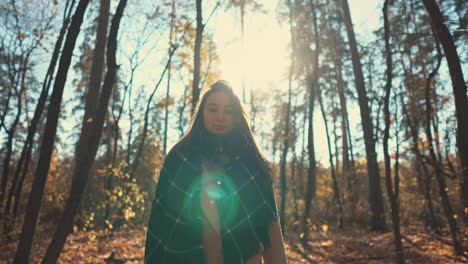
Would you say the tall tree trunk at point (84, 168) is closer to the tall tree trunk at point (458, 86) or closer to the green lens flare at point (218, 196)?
the green lens flare at point (218, 196)

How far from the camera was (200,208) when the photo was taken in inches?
79.0

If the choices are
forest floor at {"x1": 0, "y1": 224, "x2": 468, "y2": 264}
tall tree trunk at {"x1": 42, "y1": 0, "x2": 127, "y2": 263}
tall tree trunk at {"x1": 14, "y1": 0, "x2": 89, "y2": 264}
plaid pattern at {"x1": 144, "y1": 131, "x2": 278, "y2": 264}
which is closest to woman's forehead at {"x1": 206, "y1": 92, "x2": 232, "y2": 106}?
plaid pattern at {"x1": 144, "y1": 131, "x2": 278, "y2": 264}

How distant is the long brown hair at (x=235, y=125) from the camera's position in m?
2.31

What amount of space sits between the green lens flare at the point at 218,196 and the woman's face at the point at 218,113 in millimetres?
327

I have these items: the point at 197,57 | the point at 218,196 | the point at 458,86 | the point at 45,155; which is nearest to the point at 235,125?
the point at 218,196

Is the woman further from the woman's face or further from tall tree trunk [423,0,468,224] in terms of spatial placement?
tall tree trunk [423,0,468,224]

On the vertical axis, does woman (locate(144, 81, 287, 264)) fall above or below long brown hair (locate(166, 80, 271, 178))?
below

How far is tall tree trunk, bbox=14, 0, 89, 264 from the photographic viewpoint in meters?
4.79

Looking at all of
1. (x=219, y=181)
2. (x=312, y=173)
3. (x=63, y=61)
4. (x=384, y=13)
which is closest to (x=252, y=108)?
(x=312, y=173)

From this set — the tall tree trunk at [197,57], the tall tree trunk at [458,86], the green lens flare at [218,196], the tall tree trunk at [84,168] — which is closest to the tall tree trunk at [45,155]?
the tall tree trunk at [84,168]

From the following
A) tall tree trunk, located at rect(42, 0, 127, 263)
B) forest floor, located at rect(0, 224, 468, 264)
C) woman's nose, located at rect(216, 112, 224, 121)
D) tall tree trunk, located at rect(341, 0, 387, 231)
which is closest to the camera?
woman's nose, located at rect(216, 112, 224, 121)

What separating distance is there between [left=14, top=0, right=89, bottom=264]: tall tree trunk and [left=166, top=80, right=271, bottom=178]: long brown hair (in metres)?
3.36

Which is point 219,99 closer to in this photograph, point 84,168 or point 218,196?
point 218,196

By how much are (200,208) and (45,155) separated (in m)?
3.72
